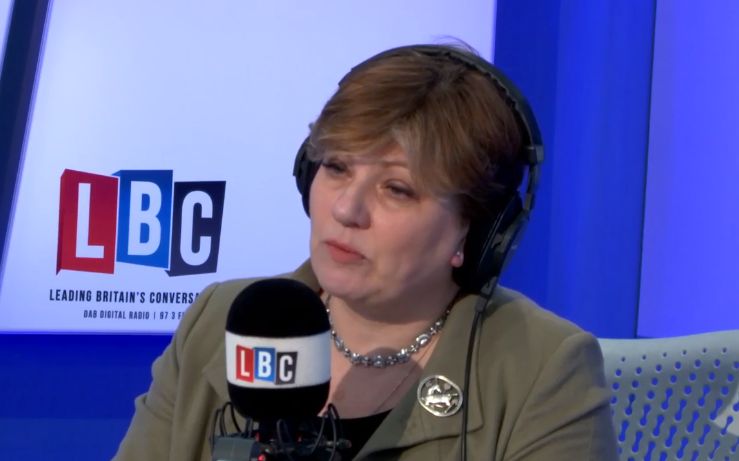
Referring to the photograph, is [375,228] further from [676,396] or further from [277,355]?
[676,396]

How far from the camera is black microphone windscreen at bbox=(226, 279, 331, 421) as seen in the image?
2.58 ft

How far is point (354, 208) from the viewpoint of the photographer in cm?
109

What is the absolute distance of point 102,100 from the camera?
204 centimetres

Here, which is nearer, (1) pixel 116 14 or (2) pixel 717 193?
(1) pixel 116 14

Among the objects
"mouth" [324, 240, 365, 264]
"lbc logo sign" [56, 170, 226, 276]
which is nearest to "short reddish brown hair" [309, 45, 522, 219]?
"mouth" [324, 240, 365, 264]

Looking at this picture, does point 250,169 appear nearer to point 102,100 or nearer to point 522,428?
point 102,100

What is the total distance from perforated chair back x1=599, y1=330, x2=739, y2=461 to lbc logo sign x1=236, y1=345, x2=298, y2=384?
0.84 metres

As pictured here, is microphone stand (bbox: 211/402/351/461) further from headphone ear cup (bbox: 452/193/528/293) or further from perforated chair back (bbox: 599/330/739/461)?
perforated chair back (bbox: 599/330/739/461)

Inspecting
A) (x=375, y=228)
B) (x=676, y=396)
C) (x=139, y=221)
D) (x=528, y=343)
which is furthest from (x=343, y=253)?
(x=139, y=221)

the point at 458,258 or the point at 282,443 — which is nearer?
the point at 282,443

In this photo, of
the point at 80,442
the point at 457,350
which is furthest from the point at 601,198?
the point at 80,442

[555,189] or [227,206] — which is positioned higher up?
[555,189]

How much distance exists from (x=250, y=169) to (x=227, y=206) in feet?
0.31

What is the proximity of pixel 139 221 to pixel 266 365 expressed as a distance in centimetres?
133
